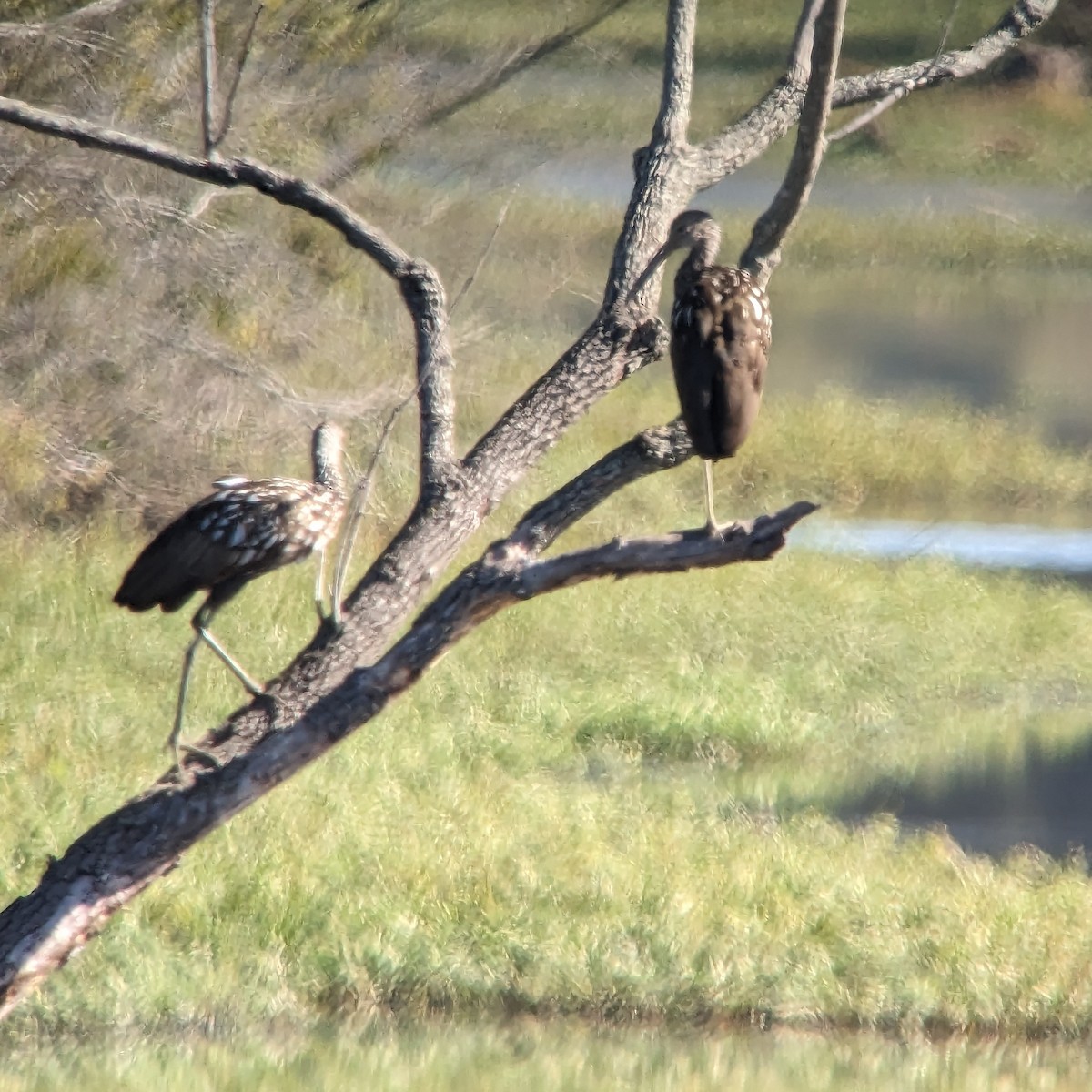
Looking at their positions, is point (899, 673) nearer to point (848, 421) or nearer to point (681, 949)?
point (681, 949)

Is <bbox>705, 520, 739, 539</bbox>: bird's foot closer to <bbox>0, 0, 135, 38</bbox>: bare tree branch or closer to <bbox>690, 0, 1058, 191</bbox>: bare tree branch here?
<bbox>690, 0, 1058, 191</bbox>: bare tree branch

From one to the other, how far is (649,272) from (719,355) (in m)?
0.39

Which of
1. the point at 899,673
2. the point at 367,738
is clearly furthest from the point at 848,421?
the point at 367,738

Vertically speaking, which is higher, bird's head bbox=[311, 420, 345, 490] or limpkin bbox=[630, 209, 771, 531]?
limpkin bbox=[630, 209, 771, 531]

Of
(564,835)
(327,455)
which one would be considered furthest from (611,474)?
(564,835)

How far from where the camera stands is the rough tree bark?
374 cm

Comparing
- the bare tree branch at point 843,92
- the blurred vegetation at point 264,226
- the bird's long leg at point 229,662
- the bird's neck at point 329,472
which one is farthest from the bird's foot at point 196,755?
the blurred vegetation at point 264,226

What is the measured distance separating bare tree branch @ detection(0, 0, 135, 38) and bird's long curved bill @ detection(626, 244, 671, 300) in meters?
3.14

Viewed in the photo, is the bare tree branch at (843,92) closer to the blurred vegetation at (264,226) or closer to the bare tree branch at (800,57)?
the bare tree branch at (800,57)

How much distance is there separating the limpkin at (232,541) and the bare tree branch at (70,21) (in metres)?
3.17

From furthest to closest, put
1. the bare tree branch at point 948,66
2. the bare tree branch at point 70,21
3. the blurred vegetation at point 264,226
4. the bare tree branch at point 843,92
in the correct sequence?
the blurred vegetation at point 264,226 < the bare tree branch at point 70,21 < the bare tree branch at point 948,66 < the bare tree branch at point 843,92

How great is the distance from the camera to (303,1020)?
498 centimetres

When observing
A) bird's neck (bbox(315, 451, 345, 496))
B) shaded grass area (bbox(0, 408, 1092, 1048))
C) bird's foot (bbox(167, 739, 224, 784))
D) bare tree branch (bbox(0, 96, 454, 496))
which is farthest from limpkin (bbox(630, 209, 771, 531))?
shaded grass area (bbox(0, 408, 1092, 1048))

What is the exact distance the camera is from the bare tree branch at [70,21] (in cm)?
692
